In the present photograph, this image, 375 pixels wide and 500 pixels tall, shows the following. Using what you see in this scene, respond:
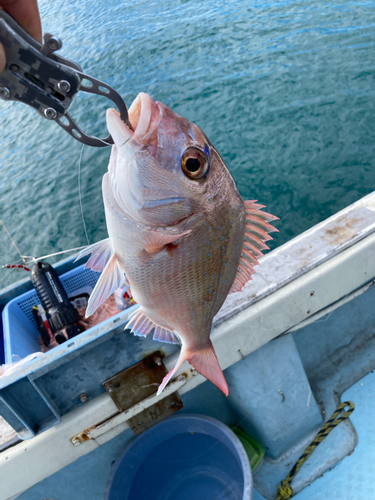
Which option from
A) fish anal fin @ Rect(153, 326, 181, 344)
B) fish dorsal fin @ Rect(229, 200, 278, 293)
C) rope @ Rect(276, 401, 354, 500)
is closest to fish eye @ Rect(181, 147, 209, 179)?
fish dorsal fin @ Rect(229, 200, 278, 293)

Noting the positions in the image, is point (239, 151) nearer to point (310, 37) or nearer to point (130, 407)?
point (310, 37)

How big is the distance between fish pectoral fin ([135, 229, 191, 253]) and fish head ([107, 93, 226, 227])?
0.04 metres

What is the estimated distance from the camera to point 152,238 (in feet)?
3.79

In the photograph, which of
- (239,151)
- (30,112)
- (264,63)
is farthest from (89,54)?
(239,151)

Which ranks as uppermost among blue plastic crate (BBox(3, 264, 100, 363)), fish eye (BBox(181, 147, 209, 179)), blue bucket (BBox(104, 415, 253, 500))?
fish eye (BBox(181, 147, 209, 179))

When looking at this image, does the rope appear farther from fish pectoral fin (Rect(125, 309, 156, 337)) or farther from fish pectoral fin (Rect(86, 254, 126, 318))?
fish pectoral fin (Rect(86, 254, 126, 318))

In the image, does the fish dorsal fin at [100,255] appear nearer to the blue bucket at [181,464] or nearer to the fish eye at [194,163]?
the fish eye at [194,163]

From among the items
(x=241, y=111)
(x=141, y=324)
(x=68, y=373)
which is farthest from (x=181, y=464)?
(x=241, y=111)

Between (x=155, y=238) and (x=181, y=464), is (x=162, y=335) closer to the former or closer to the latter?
(x=155, y=238)

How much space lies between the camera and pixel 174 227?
1.16 meters

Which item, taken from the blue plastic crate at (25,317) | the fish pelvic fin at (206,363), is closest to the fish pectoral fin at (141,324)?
the fish pelvic fin at (206,363)

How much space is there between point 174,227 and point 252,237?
379mm

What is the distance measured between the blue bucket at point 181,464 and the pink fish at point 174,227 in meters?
1.37

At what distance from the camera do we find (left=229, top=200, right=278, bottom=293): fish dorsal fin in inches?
52.7
